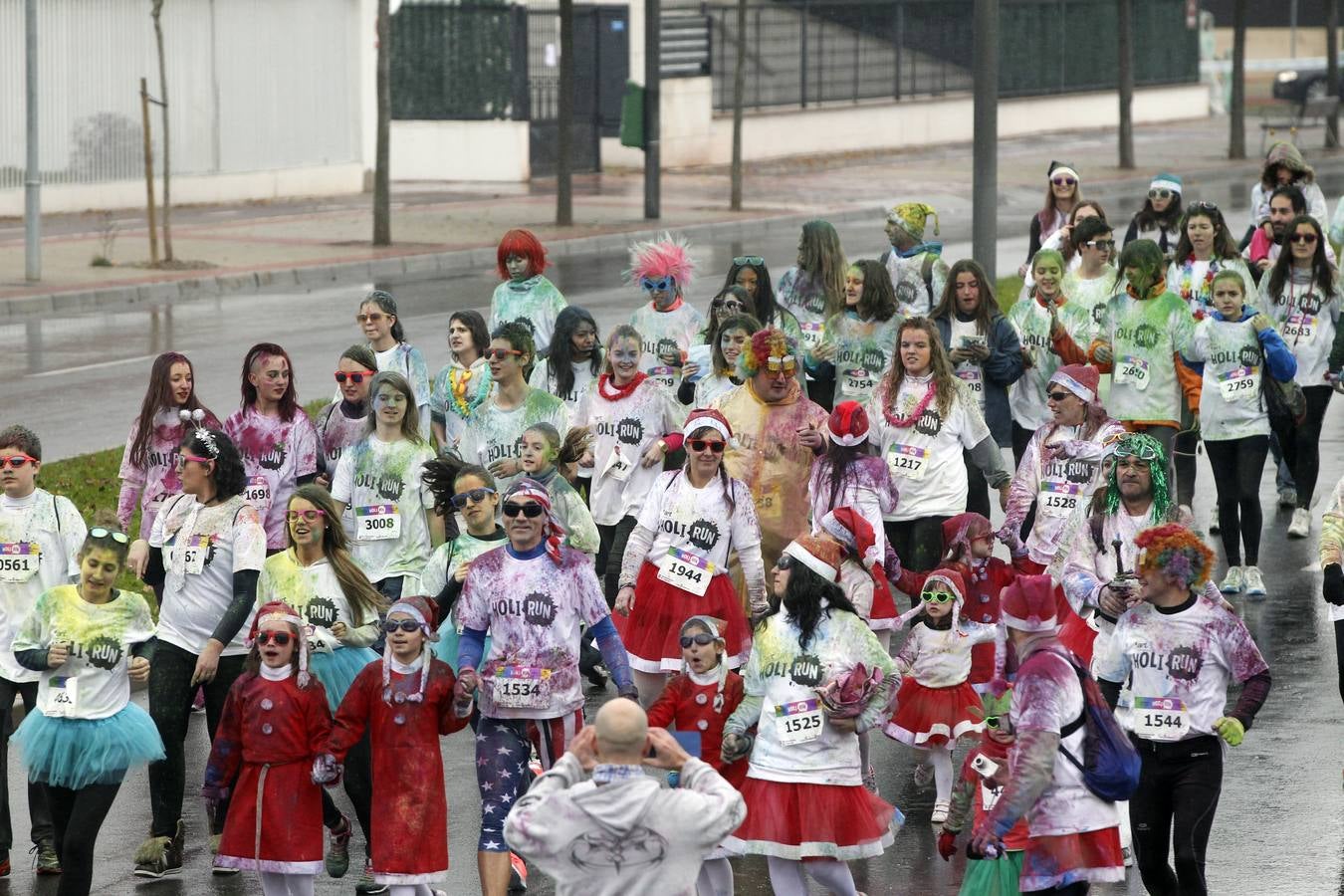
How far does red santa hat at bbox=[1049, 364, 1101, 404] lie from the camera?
33.9ft

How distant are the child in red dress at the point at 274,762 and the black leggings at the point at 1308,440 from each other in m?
7.46

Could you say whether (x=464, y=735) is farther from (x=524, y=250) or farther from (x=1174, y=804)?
(x=1174, y=804)

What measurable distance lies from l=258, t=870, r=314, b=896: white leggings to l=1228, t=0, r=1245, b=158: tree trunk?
3363 cm

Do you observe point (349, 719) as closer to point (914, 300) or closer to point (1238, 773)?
point (1238, 773)

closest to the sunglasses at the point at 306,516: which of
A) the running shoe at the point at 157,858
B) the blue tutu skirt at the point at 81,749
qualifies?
the blue tutu skirt at the point at 81,749

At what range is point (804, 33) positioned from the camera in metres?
41.7

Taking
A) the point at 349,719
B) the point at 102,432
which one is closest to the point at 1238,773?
the point at 349,719

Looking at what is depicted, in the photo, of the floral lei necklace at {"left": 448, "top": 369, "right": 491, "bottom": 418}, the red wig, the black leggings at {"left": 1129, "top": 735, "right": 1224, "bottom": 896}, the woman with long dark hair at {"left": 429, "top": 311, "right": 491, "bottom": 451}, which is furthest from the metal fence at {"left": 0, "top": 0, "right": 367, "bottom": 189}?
the black leggings at {"left": 1129, "top": 735, "right": 1224, "bottom": 896}

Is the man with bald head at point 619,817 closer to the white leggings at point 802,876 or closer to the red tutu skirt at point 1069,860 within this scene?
the red tutu skirt at point 1069,860

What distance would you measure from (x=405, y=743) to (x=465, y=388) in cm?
381

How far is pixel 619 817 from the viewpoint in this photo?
19.9ft

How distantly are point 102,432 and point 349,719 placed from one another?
30.7 feet

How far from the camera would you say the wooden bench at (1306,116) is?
43.1 m

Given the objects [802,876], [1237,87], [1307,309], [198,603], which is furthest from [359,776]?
[1237,87]
